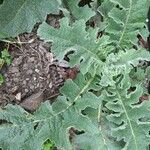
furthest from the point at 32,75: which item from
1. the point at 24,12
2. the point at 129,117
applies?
the point at 129,117

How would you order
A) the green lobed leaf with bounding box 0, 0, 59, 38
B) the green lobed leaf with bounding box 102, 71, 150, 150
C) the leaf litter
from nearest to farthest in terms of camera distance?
the green lobed leaf with bounding box 102, 71, 150, 150 < the green lobed leaf with bounding box 0, 0, 59, 38 < the leaf litter

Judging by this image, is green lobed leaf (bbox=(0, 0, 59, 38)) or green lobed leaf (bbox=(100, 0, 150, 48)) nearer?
green lobed leaf (bbox=(100, 0, 150, 48))

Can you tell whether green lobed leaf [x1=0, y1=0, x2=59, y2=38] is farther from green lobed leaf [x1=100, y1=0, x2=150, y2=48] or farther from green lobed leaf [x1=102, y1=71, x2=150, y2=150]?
green lobed leaf [x1=102, y1=71, x2=150, y2=150]

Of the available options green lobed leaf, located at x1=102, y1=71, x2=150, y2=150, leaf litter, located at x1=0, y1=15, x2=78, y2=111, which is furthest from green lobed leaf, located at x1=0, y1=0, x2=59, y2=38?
green lobed leaf, located at x1=102, y1=71, x2=150, y2=150

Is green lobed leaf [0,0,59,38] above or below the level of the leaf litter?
above

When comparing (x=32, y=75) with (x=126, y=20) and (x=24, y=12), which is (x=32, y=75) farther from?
(x=126, y=20)

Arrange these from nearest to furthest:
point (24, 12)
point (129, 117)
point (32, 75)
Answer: point (129, 117)
point (24, 12)
point (32, 75)

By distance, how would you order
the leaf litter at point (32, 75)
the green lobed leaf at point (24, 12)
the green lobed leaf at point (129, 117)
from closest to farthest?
the green lobed leaf at point (129, 117) → the green lobed leaf at point (24, 12) → the leaf litter at point (32, 75)

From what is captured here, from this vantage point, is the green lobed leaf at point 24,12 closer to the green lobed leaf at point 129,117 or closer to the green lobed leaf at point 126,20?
the green lobed leaf at point 126,20

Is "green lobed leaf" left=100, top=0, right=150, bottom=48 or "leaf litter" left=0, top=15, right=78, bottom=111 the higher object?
"green lobed leaf" left=100, top=0, right=150, bottom=48

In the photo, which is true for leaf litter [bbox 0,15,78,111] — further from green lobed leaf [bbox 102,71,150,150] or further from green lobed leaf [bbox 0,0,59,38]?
green lobed leaf [bbox 102,71,150,150]

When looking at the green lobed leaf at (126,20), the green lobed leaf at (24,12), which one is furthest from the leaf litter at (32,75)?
the green lobed leaf at (126,20)

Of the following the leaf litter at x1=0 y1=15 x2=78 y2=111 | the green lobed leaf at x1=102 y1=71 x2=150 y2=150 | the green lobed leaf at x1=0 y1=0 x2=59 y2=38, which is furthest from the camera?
the leaf litter at x1=0 y1=15 x2=78 y2=111
